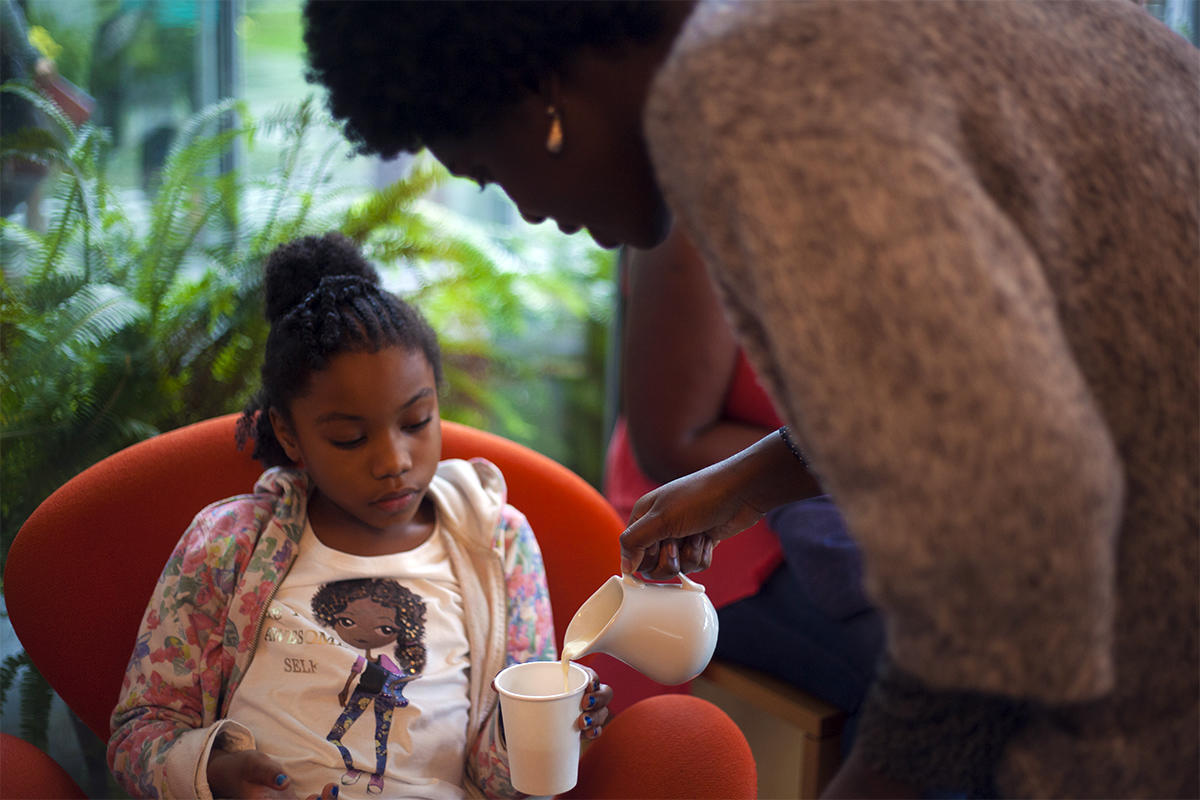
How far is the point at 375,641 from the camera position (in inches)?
57.5

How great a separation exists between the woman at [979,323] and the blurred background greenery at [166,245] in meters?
1.54

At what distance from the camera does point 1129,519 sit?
0.66 metres

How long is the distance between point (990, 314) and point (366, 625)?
1.15 meters

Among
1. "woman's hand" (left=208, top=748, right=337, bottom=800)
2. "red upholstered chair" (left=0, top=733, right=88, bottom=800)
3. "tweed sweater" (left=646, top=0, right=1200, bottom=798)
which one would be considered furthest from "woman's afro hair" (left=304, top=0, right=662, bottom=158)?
"red upholstered chair" (left=0, top=733, right=88, bottom=800)

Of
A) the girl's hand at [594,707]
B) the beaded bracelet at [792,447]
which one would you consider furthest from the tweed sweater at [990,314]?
the girl's hand at [594,707]

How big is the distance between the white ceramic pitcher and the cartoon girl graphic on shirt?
0.32m

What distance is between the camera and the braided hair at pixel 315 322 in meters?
1.50

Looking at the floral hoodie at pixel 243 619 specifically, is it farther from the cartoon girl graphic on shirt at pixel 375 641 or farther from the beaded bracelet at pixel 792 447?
the beaded bracelet at pixel 792 447

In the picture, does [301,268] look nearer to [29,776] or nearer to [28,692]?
[29,776]

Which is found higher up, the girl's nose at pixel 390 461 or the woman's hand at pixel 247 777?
the girl's nose at pixel 390 461

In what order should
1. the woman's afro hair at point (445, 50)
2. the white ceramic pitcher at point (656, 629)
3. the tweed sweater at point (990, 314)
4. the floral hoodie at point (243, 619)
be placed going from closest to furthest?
the tweed sweater at point (990, 314), the woman's afro hair at point (445, 50), the white ceramic pitcher at point (656, 629), the floral hoodie at point (243, 619)

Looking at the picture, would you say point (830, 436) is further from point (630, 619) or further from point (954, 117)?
point (630, 619)

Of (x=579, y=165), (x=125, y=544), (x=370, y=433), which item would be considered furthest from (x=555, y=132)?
(x=125, y=544)

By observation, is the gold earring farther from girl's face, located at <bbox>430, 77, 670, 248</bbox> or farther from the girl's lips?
the girl's lips
